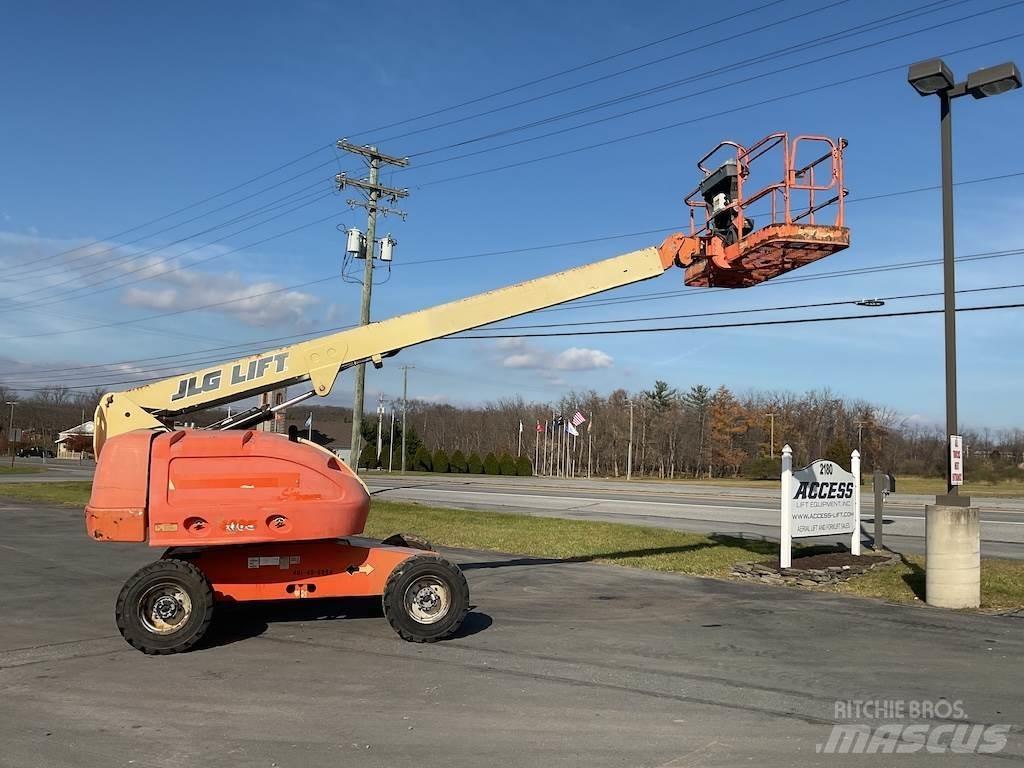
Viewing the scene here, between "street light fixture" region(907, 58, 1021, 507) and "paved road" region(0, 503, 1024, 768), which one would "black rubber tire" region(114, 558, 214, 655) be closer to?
"paved road" region(0, 503, 1024, 768)

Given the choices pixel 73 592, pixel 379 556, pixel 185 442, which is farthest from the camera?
pixel 73 592

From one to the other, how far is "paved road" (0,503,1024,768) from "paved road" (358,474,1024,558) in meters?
8.84

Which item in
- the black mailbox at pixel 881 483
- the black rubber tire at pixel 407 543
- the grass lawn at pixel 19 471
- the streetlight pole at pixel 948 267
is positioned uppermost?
the streetlight pole at pixel 948 267

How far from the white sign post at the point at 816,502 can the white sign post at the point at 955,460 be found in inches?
91.8

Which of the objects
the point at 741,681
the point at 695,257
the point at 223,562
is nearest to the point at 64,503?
the point at 223,562

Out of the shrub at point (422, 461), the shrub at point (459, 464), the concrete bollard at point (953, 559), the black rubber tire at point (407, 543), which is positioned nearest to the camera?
the black rubber tire at point (407, 543)

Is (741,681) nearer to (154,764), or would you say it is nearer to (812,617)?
(812,617)

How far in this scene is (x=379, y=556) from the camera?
27.8 feet

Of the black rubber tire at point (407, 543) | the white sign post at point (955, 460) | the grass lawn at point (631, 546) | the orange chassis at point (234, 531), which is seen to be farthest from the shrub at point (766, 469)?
the orange chassis at point (234, 531)

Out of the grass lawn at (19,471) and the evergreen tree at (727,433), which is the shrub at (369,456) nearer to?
the grass lawn at (19,471)

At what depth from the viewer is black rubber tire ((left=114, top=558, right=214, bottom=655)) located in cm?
741

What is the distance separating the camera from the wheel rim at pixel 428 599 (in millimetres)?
8047

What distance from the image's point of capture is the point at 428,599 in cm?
813

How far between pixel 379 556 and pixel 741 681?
3814 millimetres
